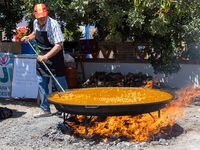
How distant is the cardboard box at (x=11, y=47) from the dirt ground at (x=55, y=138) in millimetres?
3955

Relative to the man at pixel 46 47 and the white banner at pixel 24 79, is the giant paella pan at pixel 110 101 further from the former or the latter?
the white banner at pixel 24 79

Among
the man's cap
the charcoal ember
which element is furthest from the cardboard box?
the man's cap

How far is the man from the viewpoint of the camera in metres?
8.01

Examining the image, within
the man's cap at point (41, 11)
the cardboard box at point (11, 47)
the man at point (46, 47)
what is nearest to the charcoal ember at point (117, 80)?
the cardboard box at point (11, 47)

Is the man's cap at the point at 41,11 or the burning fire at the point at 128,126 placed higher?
the man's cap at the point at 41,11

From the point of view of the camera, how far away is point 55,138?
23.6 ft

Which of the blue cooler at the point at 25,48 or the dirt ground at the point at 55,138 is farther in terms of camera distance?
the blue cooler at the point at 25,48

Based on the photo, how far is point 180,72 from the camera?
12.7 m

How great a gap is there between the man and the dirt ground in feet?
1.82

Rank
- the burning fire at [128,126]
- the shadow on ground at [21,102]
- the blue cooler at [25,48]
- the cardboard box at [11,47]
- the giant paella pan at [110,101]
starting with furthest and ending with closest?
the cardboard box at [11,47]
the blue cooler at [25,48]
the shadow on ground at [21,102]
the burning fire at [128,126]
the giant paella pan at [110,101]

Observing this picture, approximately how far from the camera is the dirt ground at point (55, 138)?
6.78 metres

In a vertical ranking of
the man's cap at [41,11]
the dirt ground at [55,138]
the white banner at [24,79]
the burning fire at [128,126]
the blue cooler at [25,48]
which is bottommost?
the dirt ground at [55,138]

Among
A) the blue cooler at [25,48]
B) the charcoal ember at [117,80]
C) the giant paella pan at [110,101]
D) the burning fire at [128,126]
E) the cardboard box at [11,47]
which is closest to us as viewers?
the giant paella pan at [110,101]

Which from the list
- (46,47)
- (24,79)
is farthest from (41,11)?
(24,79)
